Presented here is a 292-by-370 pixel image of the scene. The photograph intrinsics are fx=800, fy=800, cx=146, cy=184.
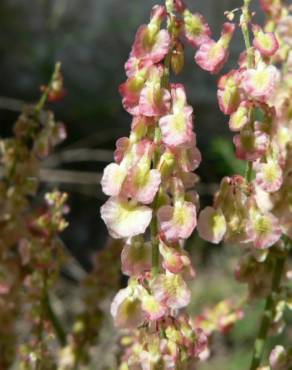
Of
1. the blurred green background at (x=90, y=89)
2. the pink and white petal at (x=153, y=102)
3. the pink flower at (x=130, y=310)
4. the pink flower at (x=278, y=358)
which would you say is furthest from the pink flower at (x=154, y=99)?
the blurred green background at (x=90, y=89)

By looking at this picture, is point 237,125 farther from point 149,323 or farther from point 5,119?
point 5,119

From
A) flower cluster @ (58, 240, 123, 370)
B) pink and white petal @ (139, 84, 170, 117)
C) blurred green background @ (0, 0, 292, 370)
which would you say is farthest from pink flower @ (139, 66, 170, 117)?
blurred green background @ (0, 0, 292, 370)

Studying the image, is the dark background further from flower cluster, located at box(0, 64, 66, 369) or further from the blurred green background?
flower cluster, located at box(0, 64, 66, 369)

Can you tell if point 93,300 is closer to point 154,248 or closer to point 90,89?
point 154,248

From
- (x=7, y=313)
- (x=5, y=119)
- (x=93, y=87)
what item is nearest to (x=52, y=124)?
(x=7, y=313)

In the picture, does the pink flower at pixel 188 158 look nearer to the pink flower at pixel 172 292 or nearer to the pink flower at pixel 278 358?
the pink flower at pixel 172 292

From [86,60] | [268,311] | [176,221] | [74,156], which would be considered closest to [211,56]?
[176,221]
